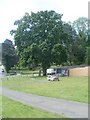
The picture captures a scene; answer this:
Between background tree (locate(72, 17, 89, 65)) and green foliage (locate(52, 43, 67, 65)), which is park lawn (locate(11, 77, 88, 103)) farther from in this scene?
background tree (locate(72, 17, 89, 65))

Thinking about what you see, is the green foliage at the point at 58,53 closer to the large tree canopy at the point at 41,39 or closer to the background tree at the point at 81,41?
the large tree canopy at the point at 41,39

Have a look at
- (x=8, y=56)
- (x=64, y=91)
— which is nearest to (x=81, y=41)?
(x=8, y=56)

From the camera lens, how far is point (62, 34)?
163 feet

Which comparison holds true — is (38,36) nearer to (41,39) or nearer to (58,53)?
(41,39)

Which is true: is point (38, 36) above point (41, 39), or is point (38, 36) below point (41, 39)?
above

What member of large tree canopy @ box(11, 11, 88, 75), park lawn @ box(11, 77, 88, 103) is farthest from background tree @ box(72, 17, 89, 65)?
park lawn @ box(11, 77, 88, 103)

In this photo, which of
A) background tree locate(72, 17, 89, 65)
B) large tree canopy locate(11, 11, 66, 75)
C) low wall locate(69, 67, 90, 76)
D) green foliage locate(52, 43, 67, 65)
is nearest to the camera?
low wall locate(69, 67, 90, 76)

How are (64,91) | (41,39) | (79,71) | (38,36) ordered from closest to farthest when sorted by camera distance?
(64,91), (79,71), (41,39), (38,36)

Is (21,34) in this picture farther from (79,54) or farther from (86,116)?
Result: (86,116)

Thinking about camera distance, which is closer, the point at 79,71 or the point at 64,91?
the point at 64,91

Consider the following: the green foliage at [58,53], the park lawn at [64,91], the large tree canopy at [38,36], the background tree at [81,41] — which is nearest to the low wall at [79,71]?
the green foliage at [58,53]

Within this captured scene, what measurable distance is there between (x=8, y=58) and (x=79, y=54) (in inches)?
939

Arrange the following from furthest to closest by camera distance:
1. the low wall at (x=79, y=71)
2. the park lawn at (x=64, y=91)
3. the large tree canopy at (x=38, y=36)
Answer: the large tree canopy at (x=38, y=36)
the low wall at (x=79, y=71)
the park lawn at (x=64, y=91)

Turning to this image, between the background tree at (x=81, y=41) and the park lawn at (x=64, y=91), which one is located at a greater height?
the background tree at (x=81, y=41)
